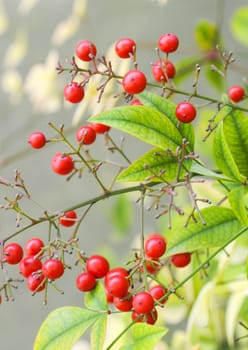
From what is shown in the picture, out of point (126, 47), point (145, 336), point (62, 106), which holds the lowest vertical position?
point (145, 336)

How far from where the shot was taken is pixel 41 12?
181 cm

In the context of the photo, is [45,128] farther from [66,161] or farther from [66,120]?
[66,161]

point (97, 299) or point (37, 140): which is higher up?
point (37, 140)

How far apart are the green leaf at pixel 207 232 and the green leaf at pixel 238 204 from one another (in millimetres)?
30

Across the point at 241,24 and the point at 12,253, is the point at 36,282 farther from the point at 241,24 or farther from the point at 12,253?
the point at 241,24

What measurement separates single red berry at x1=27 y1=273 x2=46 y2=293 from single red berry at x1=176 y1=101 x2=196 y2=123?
150 millimetres

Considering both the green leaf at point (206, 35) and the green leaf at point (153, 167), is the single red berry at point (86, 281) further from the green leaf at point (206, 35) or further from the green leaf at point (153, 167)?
the green leaf at point (206, 35)

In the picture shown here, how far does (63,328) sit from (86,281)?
45 mm

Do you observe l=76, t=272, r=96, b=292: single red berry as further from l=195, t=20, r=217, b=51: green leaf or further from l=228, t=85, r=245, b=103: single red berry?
l=195, t=20, r=217, b=51: green leaf

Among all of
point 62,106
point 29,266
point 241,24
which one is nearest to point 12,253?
point 29,266

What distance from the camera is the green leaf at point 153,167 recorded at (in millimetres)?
417

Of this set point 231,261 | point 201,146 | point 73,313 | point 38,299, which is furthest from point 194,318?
point 38,299

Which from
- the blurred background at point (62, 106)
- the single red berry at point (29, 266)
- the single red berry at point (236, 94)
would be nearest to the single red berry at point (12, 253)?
the single red berry at point (29, 266)

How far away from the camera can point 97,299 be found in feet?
1.54
